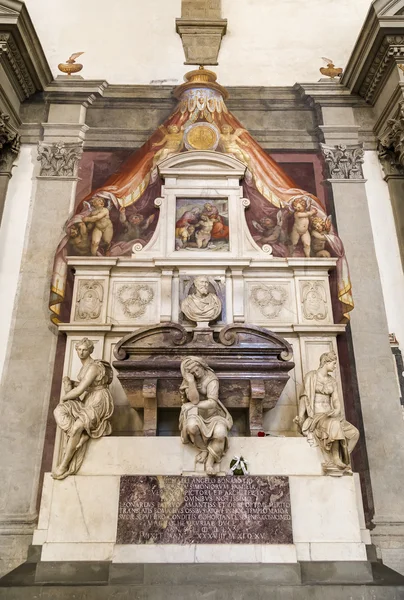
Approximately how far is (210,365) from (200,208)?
284 cm

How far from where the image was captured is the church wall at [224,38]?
9422 millimetres

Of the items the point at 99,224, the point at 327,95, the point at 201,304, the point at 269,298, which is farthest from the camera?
the point at 327,95

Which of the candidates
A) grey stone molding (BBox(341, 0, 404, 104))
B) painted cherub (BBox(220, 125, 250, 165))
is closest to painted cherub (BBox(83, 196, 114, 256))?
painted cherub (BBox(220, 125, 250, 165))

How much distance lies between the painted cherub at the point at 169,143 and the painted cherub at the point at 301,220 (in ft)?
6.84

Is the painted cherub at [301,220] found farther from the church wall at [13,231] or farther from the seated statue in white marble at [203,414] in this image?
the church wall at [13,231]

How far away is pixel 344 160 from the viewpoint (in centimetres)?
875

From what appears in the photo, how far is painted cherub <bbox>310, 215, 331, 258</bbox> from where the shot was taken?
7902 mm

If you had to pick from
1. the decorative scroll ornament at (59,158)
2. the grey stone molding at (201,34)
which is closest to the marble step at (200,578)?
the decorative scroll ornament at (59,158)

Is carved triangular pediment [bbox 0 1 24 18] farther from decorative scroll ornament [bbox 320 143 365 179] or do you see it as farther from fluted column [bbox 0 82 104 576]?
decorative scroll ornament [bbox 320 143 365 179]

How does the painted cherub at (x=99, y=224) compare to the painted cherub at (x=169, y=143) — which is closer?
the painted cherub at (x=99, y=224)

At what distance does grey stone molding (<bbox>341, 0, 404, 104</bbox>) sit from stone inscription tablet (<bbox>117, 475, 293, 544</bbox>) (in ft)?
21.9

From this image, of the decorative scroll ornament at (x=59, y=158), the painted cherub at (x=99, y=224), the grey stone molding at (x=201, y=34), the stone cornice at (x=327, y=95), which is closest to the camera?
the painted cherub at (x=99, y=224)

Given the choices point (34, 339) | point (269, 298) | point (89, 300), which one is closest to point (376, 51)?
point (269, 298)

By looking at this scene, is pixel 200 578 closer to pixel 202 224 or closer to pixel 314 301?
pixel 314 301
